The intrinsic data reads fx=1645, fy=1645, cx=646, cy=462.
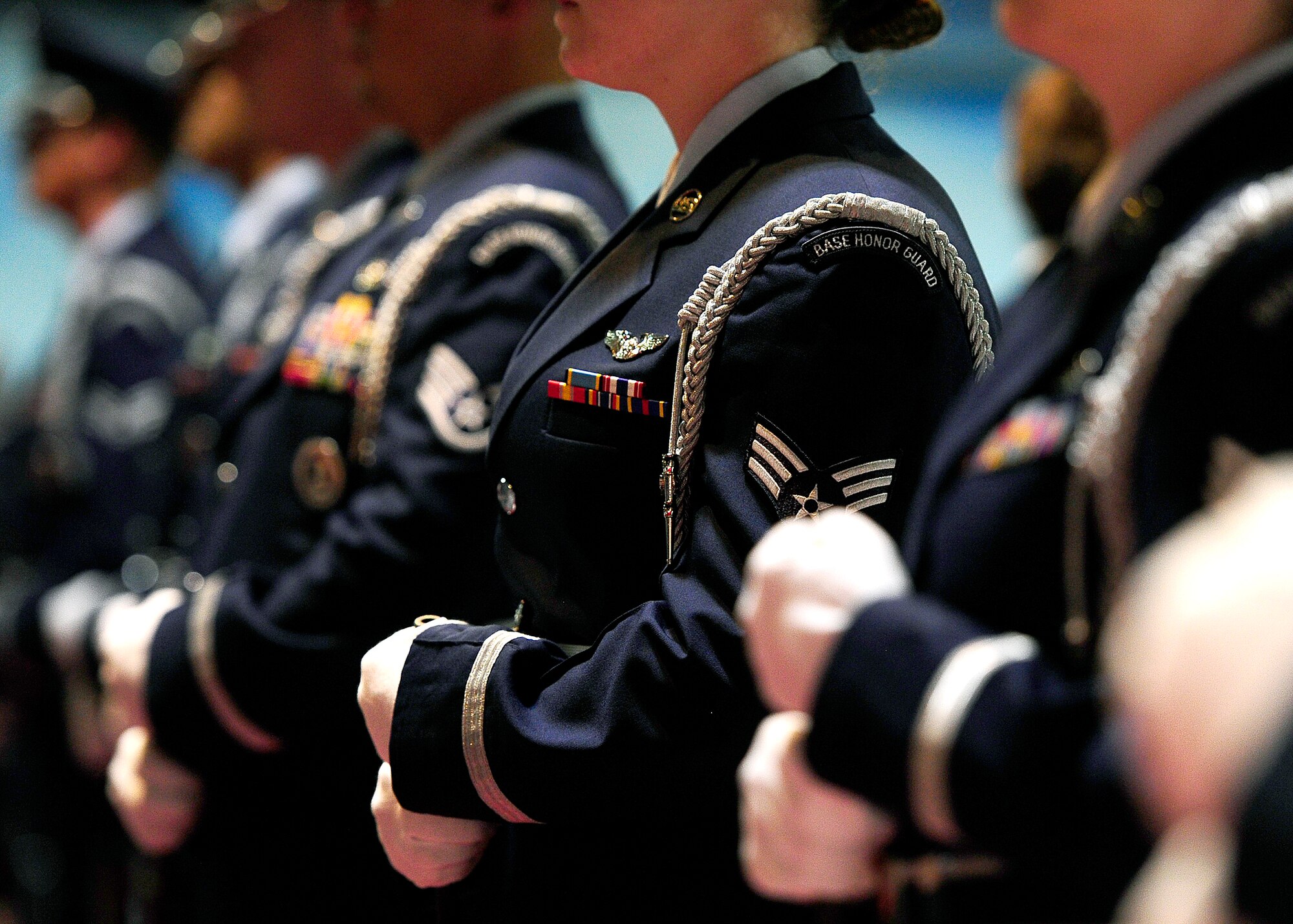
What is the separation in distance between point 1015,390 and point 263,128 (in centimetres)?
275

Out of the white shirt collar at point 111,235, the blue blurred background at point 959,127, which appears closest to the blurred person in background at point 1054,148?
the blue blurred background at point 959,127

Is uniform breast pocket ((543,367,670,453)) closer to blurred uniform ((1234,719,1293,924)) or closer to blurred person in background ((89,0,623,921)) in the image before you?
blurred person in background ((89,0,623,921))

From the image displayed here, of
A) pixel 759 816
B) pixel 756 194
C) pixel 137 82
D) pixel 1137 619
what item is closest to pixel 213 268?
pixel 137 82

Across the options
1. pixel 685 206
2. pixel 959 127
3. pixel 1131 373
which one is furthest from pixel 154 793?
pixel 959 127

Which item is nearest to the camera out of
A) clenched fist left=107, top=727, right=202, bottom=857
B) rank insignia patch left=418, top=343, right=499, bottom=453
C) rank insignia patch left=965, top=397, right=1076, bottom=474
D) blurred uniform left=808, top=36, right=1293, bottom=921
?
blurred uniform left=808, top=36, right=1293, bottom=921

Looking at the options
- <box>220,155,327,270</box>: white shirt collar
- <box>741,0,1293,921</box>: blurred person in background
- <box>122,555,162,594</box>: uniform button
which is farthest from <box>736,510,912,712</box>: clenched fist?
<box>220,155,327,270</box>: white shirt collar

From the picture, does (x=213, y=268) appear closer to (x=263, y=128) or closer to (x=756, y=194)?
(x=263, y=128)

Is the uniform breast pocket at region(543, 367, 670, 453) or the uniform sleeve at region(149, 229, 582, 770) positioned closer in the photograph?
Answer: the uniform breast pocket at region(543, 367, 670, 453)

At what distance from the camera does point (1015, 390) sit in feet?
3.26

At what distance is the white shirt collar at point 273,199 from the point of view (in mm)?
3416

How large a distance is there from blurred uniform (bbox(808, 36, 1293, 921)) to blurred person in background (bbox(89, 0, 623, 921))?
780mm

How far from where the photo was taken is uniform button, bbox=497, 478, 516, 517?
1.43m

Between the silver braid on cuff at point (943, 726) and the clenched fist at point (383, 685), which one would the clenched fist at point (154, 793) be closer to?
the clenched fist at point (383, 685)

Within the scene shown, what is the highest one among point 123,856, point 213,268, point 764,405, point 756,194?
point 756,194
